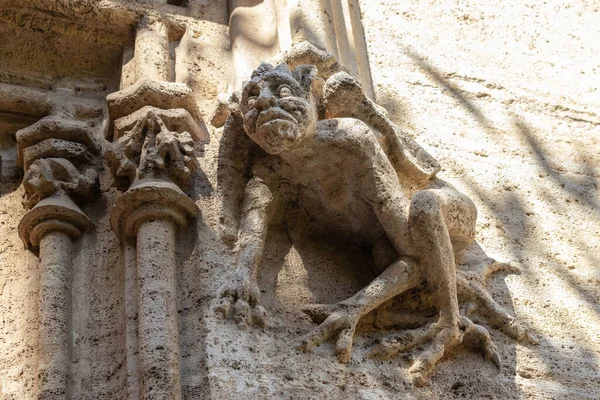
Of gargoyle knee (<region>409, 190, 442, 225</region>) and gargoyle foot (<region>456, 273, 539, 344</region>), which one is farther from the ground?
gargoyle knee (<region>409, 190, 442, 225</region>)

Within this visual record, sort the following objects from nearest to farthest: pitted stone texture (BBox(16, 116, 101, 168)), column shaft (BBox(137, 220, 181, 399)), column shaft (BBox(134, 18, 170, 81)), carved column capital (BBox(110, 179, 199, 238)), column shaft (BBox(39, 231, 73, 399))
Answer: column shaft (BBox(137, 220, 181, 399)), column shaft (BBox(39, 231, 73, 399)), carved column capital (BBox(110, 179, 199, 238)), pitted stone texture (BBox(16, 116, 101, 168)), column shaft (BBox(134, 18, 170, 81))

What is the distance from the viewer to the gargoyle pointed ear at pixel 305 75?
293cm

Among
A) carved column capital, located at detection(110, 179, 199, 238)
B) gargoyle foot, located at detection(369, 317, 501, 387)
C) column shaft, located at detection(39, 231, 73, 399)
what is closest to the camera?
column shaft, located at detection(39, 231, 73, 399)

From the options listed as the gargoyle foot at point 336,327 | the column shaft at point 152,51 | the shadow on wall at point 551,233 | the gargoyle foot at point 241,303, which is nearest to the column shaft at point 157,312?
the gargoyle foot at point 241,303

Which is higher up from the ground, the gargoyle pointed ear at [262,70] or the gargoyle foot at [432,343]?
the gargoyle pointed ear at [262,70]

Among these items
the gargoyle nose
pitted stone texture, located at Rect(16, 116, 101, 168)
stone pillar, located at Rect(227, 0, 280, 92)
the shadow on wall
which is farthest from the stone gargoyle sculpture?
pitted stone texture, located at Rect(16, 116, 101, 168)

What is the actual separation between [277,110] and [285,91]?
87 mm

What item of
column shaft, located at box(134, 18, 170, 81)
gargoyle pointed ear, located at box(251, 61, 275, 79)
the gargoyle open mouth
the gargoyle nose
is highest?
column shaft, located at box(134, 18, 170, 81)

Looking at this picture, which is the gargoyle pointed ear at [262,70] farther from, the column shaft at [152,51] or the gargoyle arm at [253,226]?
the column shaft at [152,51]

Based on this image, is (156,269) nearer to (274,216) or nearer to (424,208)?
(274,216)

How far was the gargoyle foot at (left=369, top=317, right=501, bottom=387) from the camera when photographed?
106 inches

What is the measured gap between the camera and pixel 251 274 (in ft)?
8.93

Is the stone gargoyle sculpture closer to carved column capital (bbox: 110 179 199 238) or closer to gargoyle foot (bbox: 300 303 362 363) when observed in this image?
gargoyle foot (bbox: 300 303 362 363)

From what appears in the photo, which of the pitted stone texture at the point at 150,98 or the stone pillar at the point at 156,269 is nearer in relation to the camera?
the stone pillar at the point at 156,269
